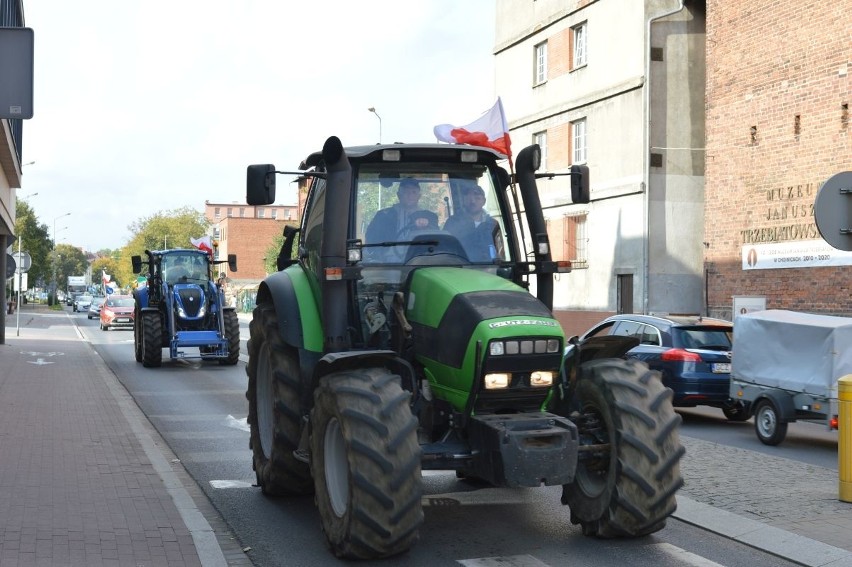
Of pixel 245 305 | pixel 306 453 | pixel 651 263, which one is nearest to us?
pixel 306 453

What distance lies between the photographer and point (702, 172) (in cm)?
2808

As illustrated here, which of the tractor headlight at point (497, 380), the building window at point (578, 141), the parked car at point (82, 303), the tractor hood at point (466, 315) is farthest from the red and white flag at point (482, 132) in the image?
the parked car at point (82, 303)

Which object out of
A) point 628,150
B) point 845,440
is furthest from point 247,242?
point 845,440

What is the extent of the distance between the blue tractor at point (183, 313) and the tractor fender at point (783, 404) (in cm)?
1320

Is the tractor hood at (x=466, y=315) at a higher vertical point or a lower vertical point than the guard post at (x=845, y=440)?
higher

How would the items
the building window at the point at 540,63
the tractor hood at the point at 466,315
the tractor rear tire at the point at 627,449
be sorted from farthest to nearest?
the building window at the point at 540,63 < the tractor rear tire at the point at 627,449 < the tractor hood at the point at 466,315

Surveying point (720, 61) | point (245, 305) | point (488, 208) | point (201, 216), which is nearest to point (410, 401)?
point (488, 208)

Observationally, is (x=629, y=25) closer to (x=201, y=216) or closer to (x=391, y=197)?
(x=391, y=197)

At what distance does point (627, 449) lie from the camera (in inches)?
243

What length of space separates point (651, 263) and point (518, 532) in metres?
21.6

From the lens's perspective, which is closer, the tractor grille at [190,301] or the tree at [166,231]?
the tractor grille at [190,301]

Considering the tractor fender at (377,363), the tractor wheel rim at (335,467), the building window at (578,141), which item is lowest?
the tractor wheel rim at (335,467)

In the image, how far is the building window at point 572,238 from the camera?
30.9 metres

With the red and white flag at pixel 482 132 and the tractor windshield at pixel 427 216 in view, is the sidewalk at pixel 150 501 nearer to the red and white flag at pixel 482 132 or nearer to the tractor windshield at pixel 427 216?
the tractor windshield at pixel 427 216
